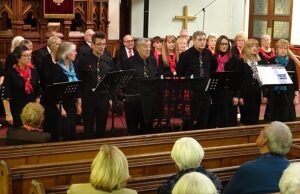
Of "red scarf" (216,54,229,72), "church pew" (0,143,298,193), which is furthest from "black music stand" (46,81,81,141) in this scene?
"red scarf" (216,54,229,72)

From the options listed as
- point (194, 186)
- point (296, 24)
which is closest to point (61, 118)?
point (194, 186)

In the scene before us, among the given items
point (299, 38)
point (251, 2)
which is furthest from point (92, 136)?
point (251, 2)

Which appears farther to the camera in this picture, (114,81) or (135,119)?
(135,119)

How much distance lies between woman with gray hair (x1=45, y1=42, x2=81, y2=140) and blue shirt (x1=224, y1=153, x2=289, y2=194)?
2.77 metres

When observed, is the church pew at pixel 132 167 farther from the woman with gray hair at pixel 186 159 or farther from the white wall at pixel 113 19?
the white wall at pixel 113 19

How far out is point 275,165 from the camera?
11.0 ft

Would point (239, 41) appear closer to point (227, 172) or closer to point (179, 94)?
point (179, 94)

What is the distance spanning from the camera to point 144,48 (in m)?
6.28

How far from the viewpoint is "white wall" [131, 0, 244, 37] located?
39.7 feet

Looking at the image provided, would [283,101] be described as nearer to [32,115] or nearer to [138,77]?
[138,77]

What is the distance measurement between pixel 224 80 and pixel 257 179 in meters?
3.08

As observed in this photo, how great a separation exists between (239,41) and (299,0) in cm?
533

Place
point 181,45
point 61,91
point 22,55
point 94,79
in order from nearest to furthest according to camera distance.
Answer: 1. point 61,91
2. point 22,55
3. point 94,79
4. point 181,45

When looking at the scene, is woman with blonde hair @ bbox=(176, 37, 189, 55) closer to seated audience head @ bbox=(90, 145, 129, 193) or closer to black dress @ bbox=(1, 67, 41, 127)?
black dress @ bbox=(1, 67, 41, 127)
